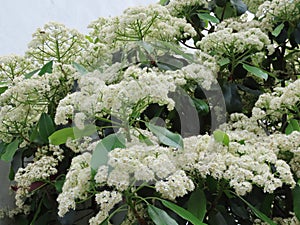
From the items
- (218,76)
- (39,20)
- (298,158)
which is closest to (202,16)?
(218,76)

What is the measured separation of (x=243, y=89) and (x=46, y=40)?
56cm

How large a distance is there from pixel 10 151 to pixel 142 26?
1.56 feet

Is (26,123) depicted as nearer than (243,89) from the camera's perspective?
Yes

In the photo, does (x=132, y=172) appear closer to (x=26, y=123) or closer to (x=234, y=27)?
(x=26, y=123)

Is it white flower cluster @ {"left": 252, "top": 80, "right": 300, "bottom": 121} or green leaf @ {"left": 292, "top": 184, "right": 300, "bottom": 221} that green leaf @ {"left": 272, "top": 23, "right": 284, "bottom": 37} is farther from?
green leaf @ {"left": 292, "top": 184, "right": 300, "bottom": 221}

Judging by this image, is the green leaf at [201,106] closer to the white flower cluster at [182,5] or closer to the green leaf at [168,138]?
the green leaf at [168,138]

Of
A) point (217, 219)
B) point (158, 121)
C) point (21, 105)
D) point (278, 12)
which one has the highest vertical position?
point (278, 12)

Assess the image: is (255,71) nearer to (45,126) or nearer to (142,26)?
(142,26)

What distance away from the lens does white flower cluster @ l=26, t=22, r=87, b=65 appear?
4.36 feet

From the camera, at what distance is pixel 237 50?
1283 millimetres

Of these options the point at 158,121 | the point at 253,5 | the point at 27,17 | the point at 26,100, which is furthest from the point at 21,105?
the point at 27,17

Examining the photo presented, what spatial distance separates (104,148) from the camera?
3.08 feet

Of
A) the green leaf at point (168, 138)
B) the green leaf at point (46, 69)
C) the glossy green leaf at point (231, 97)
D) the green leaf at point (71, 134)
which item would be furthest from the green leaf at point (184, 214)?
the green leaf at point (46, 69)

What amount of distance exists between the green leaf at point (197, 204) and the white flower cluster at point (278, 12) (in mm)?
645
